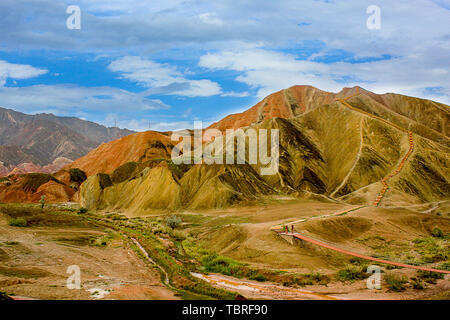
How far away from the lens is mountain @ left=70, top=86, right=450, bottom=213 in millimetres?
65250

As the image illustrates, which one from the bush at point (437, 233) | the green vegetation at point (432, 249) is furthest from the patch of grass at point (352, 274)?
the bush at point (437, 233)

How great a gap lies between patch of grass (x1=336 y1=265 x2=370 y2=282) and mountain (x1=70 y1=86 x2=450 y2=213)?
38.2 meters

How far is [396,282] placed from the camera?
19.0 m

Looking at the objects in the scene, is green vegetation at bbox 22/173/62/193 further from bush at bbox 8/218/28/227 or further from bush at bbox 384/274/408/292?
bush at bbox 384/274/408/292

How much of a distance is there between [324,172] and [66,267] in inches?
2642

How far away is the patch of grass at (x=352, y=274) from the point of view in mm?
21062

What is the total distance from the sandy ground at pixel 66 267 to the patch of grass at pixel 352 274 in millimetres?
10469

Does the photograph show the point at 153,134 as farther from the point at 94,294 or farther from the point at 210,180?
the point at 94,294

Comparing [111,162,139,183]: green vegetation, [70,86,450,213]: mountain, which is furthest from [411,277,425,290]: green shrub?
[111,162,139,183]: green vegetation

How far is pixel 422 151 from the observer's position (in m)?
77.9

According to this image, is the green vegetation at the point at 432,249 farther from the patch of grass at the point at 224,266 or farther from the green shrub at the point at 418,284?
the patch of grass at the point at 224,266

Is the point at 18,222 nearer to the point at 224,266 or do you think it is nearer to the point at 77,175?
the point at 224,266

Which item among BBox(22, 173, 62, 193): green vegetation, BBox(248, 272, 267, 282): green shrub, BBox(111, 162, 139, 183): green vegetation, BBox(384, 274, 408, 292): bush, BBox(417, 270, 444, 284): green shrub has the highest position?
BBox(111, 162, 139, 183): green vegetation

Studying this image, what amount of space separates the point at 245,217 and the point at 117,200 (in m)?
35.6
